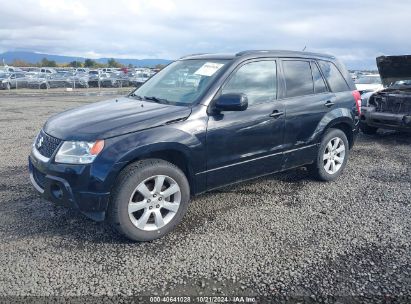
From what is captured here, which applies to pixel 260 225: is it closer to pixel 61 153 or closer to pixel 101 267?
pixel 101 267

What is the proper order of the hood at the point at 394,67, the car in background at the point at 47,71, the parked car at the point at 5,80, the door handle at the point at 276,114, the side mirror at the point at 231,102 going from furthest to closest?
the car in background at the point at 47,71, the parked car at the point at 5,80, the hood at the point at 394,67, the door handle at the point at 276,114, the side mirror at the point at 231,102

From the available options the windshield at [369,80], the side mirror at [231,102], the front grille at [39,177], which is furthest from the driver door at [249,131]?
the windshield at [369,80]

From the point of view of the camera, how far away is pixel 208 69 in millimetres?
4219

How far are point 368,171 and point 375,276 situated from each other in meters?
3.23

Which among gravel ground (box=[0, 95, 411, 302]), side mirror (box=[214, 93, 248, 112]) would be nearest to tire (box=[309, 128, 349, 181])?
gravel ground (box=[0, 95, 411, 302])

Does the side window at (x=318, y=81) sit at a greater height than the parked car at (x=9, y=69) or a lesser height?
greater

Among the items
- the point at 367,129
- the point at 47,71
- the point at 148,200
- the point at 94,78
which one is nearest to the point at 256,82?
the point at 148,200

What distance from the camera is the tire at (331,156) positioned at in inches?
202

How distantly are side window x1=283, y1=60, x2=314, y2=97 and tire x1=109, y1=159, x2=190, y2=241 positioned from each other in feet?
6.28

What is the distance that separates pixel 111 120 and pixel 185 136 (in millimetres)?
720

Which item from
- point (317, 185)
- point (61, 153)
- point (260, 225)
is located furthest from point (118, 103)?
Answer: point (317, 185)

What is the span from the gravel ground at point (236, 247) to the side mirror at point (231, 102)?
4.00 feet

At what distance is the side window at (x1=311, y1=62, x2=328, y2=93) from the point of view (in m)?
4.99

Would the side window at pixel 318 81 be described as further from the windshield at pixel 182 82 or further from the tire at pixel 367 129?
the tire at pixel 367 129
